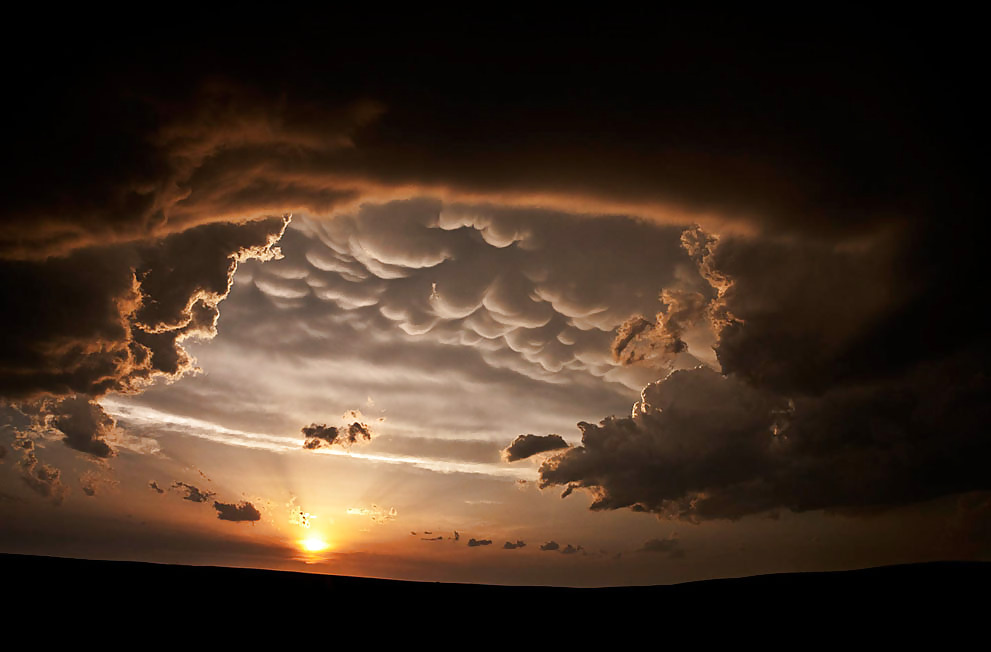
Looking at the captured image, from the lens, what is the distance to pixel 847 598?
62.3 ft

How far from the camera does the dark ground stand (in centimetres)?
1474

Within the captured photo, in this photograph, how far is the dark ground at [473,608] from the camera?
1474cm

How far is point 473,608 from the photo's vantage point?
1769 cm

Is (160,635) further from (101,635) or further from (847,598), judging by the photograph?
(847,598)

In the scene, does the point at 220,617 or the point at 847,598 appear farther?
the point at 847,598

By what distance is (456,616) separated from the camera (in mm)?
16953

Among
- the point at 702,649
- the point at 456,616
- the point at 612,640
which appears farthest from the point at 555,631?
the point at 702,649

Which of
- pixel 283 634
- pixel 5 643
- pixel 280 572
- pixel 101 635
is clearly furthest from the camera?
pixel 280 572

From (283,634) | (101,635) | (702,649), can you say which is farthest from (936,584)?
(101,635)

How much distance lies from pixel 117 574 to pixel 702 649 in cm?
2065

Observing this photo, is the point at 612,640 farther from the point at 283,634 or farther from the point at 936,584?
the point at 936,584

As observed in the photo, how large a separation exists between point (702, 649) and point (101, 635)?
58.0ft

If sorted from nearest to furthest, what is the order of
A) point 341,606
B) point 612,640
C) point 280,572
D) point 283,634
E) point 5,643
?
point 5,643
point 283,634
point 612,640
point 341,606
point 280,572

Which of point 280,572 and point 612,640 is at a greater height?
point 280,572
